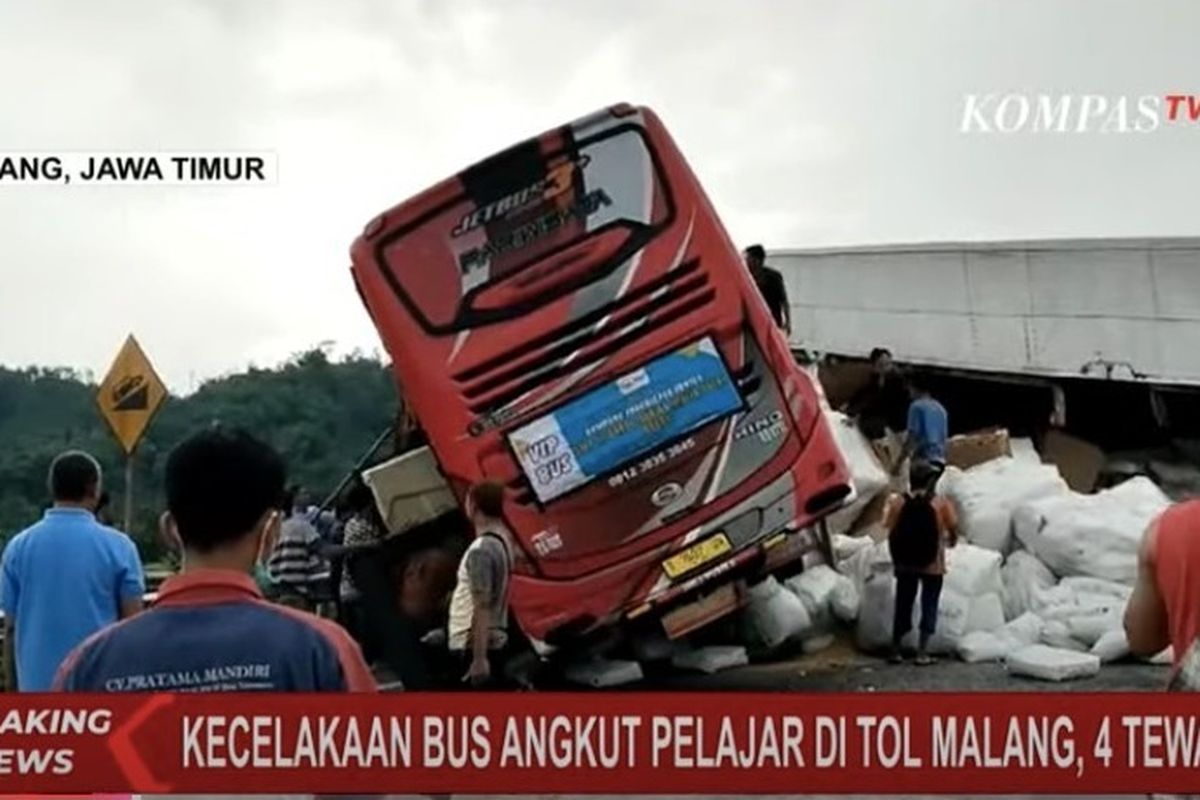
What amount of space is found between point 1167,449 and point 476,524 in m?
1.04

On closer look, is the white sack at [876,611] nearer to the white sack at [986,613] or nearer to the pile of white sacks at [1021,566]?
the pile of white sacks at [1021,566]

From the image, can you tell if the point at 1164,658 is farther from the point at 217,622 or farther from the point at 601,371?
the point at 217,622

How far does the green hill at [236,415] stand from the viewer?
239 centimetres

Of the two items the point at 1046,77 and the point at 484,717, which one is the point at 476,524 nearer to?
the point at 484,717

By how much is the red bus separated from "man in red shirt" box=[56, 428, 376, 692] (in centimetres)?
62

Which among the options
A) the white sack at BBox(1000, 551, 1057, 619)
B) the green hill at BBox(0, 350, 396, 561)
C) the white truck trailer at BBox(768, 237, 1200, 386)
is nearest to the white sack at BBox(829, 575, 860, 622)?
the white sack at BBox(1000, 551, 1057, 619)

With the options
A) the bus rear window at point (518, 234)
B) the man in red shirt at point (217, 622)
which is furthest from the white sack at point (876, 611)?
the man in red shirt at point (217, 622)

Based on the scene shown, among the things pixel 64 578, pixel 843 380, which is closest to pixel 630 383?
pixel 843 380

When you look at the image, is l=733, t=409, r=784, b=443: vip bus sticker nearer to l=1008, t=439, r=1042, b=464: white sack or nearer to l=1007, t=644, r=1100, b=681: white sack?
l=1008, t=439, r=1042, b=464: white sack

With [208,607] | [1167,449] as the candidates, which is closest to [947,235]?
[1167,449]

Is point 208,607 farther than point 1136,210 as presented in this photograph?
No

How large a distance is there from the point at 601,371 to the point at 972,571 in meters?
0.64

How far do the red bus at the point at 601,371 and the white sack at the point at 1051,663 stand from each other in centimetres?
36

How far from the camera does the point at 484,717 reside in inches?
96.0
